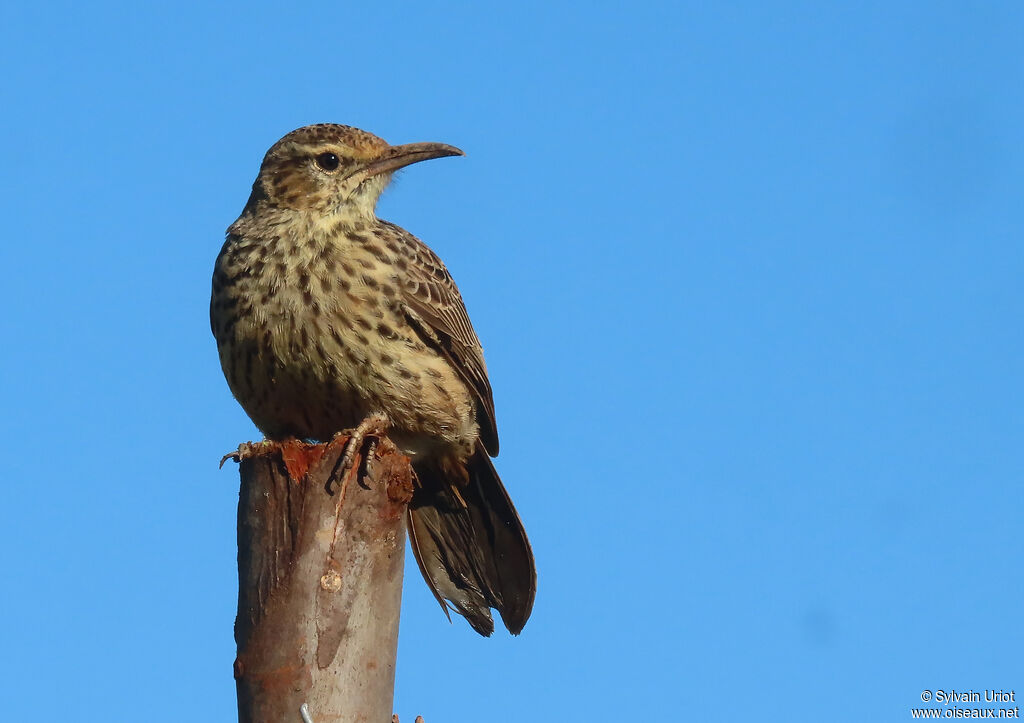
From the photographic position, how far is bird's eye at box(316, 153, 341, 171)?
7.11 metres

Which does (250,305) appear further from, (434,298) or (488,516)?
(488,516)

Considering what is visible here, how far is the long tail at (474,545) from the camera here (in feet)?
21.6

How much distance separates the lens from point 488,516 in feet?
22.7

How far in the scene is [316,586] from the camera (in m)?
4.47

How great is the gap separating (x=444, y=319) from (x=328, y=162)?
1084 mm

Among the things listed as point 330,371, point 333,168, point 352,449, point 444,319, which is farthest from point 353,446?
point 333,168

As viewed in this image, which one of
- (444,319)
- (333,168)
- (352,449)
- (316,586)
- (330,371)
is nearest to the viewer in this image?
(316,586)

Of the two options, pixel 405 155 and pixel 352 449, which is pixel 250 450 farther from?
pixel 405 155

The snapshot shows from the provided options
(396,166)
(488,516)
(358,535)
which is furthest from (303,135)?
(358,535)

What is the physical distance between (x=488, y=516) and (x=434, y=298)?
3.81ft

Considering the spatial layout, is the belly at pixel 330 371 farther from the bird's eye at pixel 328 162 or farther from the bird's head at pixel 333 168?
the bird's eye at pixel 328 162

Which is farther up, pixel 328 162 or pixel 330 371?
pixel 328 162

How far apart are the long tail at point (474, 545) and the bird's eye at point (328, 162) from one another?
65.2 inches

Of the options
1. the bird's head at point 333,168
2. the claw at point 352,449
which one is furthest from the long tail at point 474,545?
the bird's head at point 333,168
